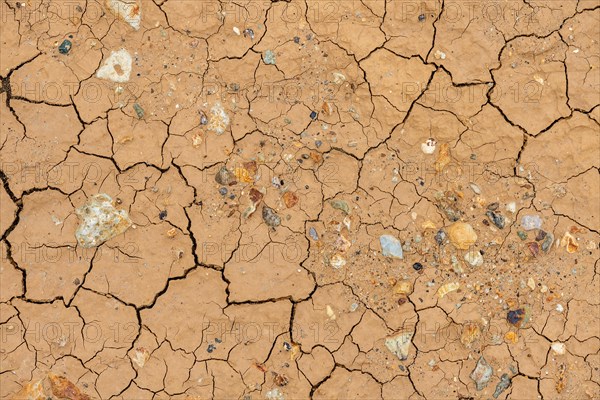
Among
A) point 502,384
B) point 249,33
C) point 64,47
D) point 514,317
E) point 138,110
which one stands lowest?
point 502,384

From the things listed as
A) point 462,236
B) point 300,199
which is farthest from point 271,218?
point 462,236

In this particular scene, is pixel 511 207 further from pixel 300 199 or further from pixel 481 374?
pixel 300 199

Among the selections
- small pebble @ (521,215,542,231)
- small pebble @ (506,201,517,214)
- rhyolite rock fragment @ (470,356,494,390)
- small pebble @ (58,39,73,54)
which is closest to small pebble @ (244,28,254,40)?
small pebble @ (58,39,73,54)

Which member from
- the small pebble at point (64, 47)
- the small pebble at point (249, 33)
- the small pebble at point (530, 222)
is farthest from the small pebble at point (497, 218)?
the small pebble at point (64, 47)

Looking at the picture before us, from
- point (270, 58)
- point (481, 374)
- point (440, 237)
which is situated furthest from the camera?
point (270, 58)

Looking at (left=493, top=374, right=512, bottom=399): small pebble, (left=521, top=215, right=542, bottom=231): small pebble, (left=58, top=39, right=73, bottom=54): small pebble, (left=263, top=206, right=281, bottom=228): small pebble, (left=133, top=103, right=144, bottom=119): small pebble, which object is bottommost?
(left=493, top=374, right=512, bottom=399): small pebble

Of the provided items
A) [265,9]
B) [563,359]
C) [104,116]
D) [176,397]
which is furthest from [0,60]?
[563,359]

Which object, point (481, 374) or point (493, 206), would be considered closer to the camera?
point (481, 374)

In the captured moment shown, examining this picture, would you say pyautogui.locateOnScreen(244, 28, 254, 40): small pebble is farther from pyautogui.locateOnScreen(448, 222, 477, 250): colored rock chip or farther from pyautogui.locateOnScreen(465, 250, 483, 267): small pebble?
pyautogui.locateOnScreen(465, 250, 483, 267): small pebble

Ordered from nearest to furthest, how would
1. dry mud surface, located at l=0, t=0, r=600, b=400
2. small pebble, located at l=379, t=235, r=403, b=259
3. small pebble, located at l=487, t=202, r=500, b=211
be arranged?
dry mud surface, located at l=0, t=0, r=600, b=400 < small pebble, located at l=379, t=235, r=403, b=259 < small pebble, located at l=487, t=202, r=500, b=211
